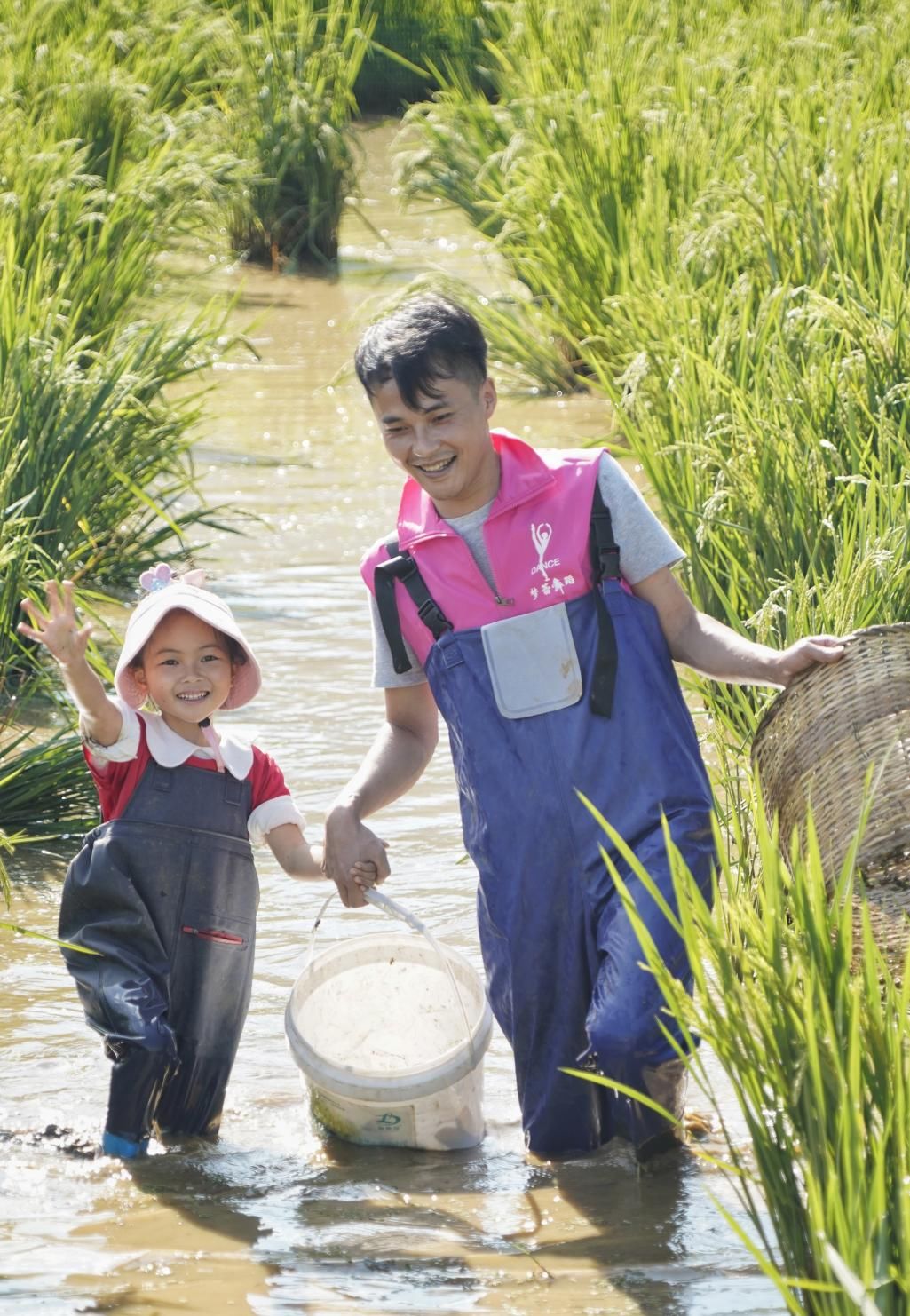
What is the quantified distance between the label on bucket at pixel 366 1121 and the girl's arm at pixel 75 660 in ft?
2.11

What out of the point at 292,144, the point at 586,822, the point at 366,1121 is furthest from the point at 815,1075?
the point at 292,144

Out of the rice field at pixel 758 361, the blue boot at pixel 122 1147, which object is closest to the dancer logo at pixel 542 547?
the rice field at pixel 758 361

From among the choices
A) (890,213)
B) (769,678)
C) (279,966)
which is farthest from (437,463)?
(890,213)

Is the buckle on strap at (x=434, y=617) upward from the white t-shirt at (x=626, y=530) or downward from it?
downward

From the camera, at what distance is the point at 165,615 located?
3.07m

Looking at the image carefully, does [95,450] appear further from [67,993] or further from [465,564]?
[465,564]

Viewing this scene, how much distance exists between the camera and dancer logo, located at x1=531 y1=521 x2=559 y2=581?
284 cm

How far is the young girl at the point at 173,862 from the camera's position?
3.01 m

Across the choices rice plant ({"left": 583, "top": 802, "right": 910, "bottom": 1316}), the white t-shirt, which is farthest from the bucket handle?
rice plant ({"left": 583, "top": 802, "right": 910, "bottom": 1316})

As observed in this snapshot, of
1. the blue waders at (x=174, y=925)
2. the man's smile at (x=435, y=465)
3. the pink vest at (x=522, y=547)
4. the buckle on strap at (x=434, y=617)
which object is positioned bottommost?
the blue waders at (x=174, y=925)

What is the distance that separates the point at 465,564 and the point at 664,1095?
800 mm

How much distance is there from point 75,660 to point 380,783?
510 mm

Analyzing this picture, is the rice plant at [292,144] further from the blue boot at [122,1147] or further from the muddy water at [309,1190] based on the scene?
the blue boot at [122,1147]

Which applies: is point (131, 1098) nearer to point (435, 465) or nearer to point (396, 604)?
point (396, 604)
